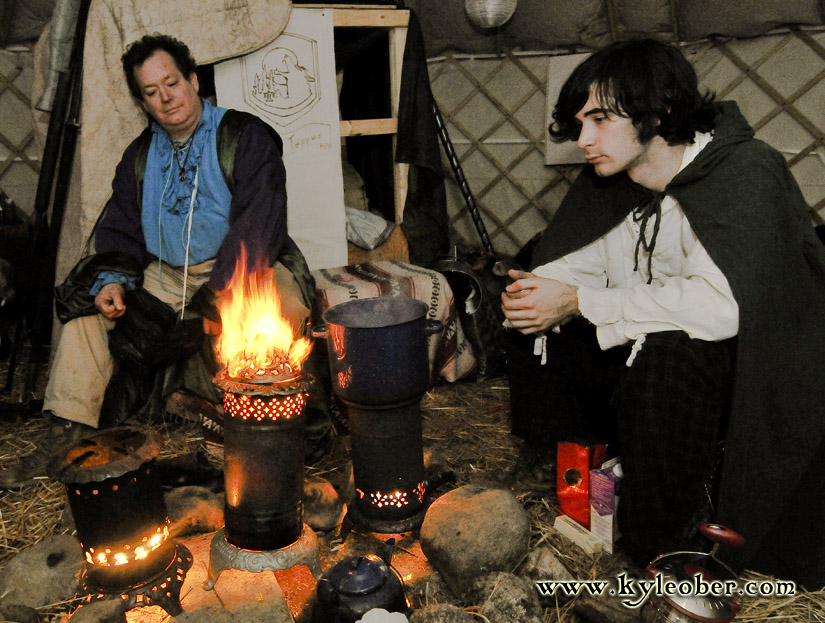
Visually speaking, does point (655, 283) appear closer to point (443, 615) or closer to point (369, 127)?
point (443, 615)

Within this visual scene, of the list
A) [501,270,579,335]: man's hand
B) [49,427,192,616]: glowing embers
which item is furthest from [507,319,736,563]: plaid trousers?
[49,427,192,616]: glowing embers

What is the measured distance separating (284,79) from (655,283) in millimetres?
1857

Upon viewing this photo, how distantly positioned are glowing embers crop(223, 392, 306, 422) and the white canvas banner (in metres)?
1.56

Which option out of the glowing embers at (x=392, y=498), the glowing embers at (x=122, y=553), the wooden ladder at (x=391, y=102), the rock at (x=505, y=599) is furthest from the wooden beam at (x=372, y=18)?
the rock at (x=505, y=599)

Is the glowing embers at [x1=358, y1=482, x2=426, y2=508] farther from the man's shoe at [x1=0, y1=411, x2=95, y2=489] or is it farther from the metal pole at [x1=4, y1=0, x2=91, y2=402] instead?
the metal pole at [x1=4, y1=0, x2=91, y2=402]

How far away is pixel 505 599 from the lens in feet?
4.65

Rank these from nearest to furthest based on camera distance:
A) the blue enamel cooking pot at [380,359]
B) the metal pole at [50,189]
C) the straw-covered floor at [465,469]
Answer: the straw-covered floor at [465,469] → the blue enamel cooking pot at [380,359] → the metal pole at [50,189]

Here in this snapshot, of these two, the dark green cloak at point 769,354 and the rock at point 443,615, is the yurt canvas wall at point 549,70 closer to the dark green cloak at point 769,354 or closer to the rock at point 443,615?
the dark green cloak at point 769,354

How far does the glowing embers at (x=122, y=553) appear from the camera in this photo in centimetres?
146

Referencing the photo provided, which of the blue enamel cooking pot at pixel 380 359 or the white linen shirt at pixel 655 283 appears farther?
the blue enamel cooking pot at pixel 380 359

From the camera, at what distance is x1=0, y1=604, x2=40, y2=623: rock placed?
148cm

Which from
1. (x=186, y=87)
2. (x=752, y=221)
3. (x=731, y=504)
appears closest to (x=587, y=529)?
(x=731, y=504)

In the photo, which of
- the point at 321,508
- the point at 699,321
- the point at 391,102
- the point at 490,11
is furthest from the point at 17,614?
the point at 490,11

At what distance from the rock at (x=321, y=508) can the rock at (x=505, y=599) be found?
487 millimetres
